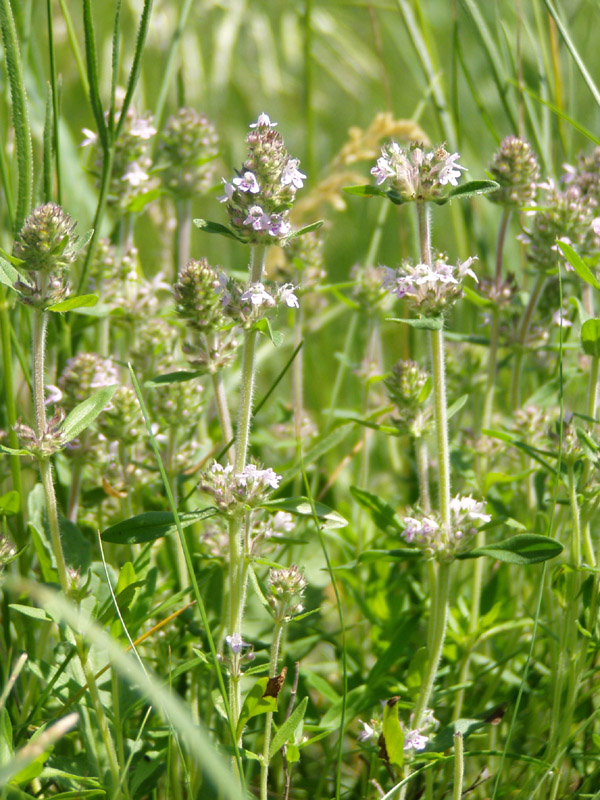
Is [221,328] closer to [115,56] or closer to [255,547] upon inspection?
[255,547]

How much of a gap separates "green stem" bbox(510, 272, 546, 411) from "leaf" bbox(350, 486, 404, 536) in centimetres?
51

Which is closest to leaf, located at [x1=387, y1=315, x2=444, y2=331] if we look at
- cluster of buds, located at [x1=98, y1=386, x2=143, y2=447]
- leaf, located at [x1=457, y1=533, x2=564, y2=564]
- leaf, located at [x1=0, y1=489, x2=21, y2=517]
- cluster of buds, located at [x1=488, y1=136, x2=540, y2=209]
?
leaf, located at [x1=457, y1=533, x2=564, y2=564]

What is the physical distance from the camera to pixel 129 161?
2410 mm

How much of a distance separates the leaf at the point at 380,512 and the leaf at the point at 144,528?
1.51 ft

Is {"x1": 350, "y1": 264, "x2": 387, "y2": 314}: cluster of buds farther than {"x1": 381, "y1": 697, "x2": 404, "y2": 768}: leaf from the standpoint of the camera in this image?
Yes

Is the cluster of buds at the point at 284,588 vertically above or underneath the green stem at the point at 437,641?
above

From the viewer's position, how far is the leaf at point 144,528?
1.65 metres

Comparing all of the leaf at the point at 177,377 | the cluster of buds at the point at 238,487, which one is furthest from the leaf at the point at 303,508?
the leaf at the point at 177,377

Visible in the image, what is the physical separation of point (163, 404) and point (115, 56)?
0.77 meters

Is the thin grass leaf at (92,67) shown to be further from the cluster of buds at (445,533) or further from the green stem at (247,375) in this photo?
the cluster of buds at (445,533)

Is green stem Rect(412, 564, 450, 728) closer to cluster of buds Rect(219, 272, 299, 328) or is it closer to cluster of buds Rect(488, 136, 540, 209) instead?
cluster of buds Rect(219, 272, 299, 328)

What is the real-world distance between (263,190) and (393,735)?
101cm

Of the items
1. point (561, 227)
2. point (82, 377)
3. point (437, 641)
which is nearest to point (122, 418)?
point (82, 377)

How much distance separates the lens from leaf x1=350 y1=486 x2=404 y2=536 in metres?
2.01
